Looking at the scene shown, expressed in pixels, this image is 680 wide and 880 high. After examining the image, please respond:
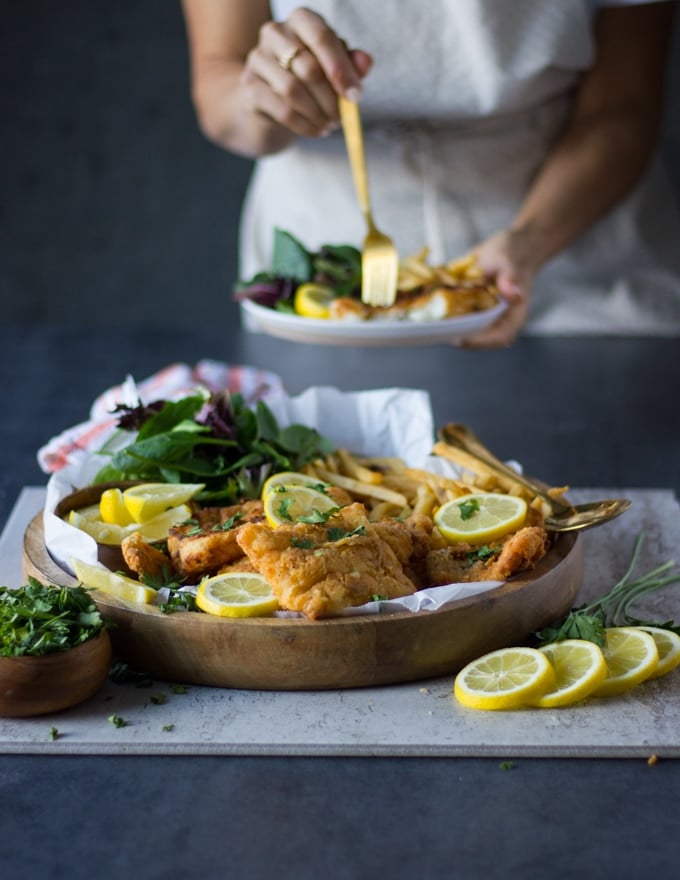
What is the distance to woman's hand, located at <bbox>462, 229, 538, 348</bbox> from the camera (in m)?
3.82

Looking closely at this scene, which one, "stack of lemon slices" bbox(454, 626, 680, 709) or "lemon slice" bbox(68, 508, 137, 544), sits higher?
"lemon slice" bbox(68, 508, 137, 544)

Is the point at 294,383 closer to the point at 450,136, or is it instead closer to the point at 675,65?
the point at 450,136

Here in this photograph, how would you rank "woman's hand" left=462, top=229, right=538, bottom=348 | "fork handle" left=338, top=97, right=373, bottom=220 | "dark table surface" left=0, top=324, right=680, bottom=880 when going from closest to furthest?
1. "dark table surface" left=0, top=324, right=680, bottom=880
2. "fork handle" left=338, top=97, right=373, bottom=220
3. "woman's hand" left=462, top=229, right=538, bottom=348

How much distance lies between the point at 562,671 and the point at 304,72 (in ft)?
6.23

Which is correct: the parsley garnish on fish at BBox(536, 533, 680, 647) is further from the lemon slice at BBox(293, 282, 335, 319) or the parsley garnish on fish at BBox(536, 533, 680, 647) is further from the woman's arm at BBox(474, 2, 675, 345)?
the woman's arm at BBox(474, 2, 675, 345)

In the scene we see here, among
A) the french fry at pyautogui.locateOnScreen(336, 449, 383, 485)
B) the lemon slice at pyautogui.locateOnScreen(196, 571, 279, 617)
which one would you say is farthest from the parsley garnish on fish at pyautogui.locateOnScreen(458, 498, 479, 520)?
the lemon slice at pyautogui.locateOnScreen(196, 571, 279, 617)

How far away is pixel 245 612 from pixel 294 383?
189 centimetres

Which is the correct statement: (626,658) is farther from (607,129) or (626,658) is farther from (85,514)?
(607,129)

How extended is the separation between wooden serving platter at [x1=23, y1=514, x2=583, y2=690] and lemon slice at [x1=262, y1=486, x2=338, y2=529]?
0.30m

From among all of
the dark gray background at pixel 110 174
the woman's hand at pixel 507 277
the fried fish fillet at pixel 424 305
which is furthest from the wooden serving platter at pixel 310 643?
the dark gray background at pixel 110 174

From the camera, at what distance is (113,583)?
7.54ft

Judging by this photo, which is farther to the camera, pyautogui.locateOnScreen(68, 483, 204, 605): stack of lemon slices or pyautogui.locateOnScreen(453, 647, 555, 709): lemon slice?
pyautogui.locateOnScreen(68, 483, 204, 605): stack of lemon slices

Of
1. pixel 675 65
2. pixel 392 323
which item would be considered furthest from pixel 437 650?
pixel 675 65

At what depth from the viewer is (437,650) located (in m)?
2.22
